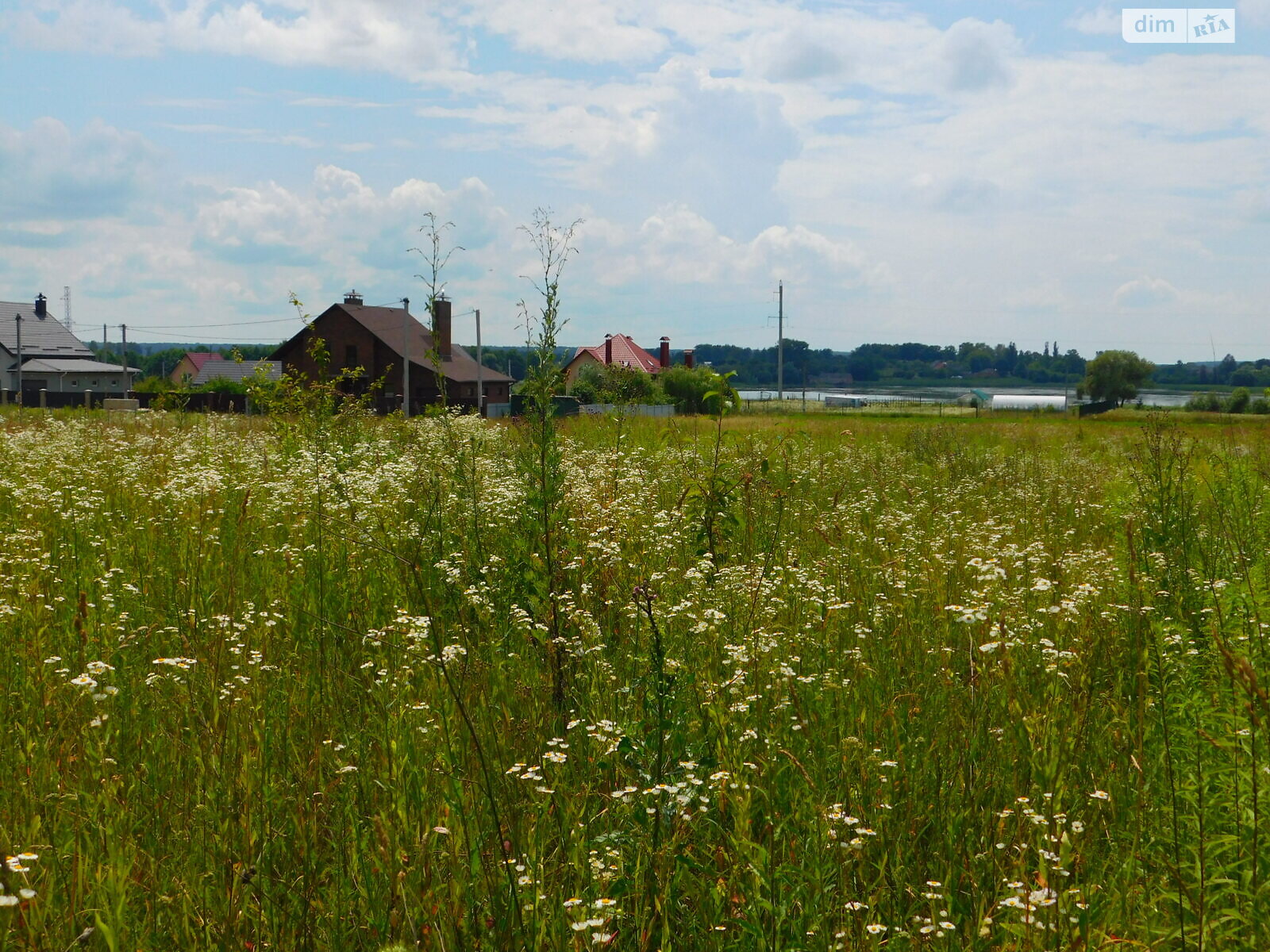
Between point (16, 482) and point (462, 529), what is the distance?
5.17m

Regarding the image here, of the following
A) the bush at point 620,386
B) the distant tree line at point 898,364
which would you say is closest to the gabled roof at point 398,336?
the bush at point 620,386

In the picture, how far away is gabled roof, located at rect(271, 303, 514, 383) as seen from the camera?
55562mm

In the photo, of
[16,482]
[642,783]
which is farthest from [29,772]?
[16,482]

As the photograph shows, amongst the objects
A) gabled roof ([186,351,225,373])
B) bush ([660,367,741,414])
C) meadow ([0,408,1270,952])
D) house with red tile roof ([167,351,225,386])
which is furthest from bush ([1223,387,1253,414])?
gabled roof ([186,351,225,373])

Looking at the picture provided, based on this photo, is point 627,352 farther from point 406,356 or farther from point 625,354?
point 406,356

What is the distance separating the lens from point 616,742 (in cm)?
291

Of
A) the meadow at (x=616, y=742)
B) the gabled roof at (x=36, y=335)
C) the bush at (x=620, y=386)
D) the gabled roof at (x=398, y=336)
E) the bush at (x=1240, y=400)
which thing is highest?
the gabled roof at (x=36, y=335)

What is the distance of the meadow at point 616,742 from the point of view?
2336 millimetres

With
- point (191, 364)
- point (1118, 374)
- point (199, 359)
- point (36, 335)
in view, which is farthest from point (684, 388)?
point (199, 359)

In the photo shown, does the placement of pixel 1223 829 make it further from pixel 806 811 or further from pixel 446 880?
pixel 446 880

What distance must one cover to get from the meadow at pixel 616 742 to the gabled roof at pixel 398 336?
48.9 metres

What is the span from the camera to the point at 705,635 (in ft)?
12.9

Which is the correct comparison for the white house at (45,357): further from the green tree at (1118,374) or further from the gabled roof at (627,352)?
the green tree at (1118,374)

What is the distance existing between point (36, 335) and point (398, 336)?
4656 cm
